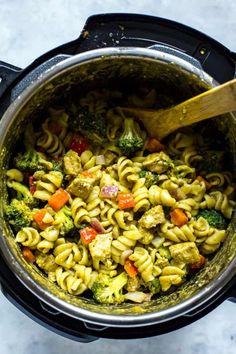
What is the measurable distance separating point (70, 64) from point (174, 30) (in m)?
0.42

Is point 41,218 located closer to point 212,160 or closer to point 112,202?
point 112,202

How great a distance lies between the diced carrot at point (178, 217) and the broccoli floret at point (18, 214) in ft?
1.75

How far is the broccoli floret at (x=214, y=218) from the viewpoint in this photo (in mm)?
2535

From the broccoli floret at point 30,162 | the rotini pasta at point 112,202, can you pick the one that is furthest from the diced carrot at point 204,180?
the broccoli floret at point 30,162

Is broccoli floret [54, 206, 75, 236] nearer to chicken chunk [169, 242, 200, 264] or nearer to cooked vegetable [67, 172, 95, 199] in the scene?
cooked vegetable [67, 172, 95, 199]

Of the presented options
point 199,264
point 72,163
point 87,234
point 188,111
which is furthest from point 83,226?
point 188,111

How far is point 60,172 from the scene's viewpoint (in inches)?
100

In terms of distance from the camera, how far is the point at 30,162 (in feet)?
8.21

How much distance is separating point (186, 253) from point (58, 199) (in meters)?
0.52

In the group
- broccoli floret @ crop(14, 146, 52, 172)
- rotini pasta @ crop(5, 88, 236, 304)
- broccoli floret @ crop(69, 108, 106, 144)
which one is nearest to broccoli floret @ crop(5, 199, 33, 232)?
rotini pasta @ crop(5, 88, 236, 304)

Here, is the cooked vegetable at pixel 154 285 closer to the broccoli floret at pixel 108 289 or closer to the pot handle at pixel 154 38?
the broccoli floret at pixel 108 289

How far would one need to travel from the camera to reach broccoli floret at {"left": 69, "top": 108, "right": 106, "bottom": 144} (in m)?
2.53

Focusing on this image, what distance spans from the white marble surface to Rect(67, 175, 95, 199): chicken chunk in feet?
1.91

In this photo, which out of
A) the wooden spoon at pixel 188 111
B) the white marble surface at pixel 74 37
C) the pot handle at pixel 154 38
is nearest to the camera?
the wooden spoon at pixel 188 111
